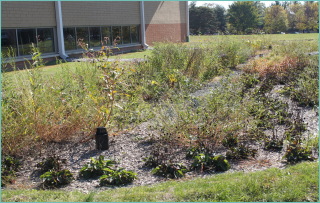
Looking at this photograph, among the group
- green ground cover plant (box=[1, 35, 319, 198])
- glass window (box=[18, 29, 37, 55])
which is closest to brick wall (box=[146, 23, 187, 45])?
glass window (box=[18, 29, 37, 55])

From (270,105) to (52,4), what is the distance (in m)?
14.3

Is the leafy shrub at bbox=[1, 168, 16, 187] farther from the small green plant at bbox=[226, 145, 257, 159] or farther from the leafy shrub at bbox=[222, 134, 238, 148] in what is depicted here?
the leafy shrub at bbox=[222, 134, 238, 148]

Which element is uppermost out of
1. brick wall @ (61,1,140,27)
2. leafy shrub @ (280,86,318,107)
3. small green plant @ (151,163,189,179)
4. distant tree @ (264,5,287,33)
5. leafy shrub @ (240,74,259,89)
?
distant tree @ (264,5,287,33)

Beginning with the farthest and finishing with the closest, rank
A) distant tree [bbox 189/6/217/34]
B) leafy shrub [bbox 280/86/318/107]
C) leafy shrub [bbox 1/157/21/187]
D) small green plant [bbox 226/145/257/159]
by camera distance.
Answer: distant tree [bbox 189/6/217/34]
leafy shrub [bbox 280/86/318/107]
small green plant [bbox 226/145/257/159]
leafy shrub [bbox 1/157/21/187]

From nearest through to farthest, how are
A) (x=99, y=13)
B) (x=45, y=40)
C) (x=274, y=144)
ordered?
1. (x=274, y=144)
2. (x=45, y=40)
3. (x=99, y=13)

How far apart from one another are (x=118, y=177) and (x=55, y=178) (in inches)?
30.2

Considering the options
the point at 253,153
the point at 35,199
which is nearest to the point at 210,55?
the point at 253,153

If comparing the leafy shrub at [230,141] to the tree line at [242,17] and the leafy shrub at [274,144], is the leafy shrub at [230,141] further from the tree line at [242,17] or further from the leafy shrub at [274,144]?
the tree line at [242,17]

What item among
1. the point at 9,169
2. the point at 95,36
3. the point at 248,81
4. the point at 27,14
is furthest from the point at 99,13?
the point at 9,169

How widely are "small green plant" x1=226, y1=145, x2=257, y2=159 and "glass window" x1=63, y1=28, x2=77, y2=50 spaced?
1565 cm

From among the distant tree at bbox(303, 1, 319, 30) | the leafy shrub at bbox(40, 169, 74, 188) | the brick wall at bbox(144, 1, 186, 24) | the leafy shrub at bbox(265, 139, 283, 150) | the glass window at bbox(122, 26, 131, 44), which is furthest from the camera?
the distant tree at bbox(303, 1, 319, 30)

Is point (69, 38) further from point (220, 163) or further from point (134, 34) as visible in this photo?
point (220, 163)

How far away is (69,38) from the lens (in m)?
18.1

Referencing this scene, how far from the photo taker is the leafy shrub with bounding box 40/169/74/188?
11.9 feet
